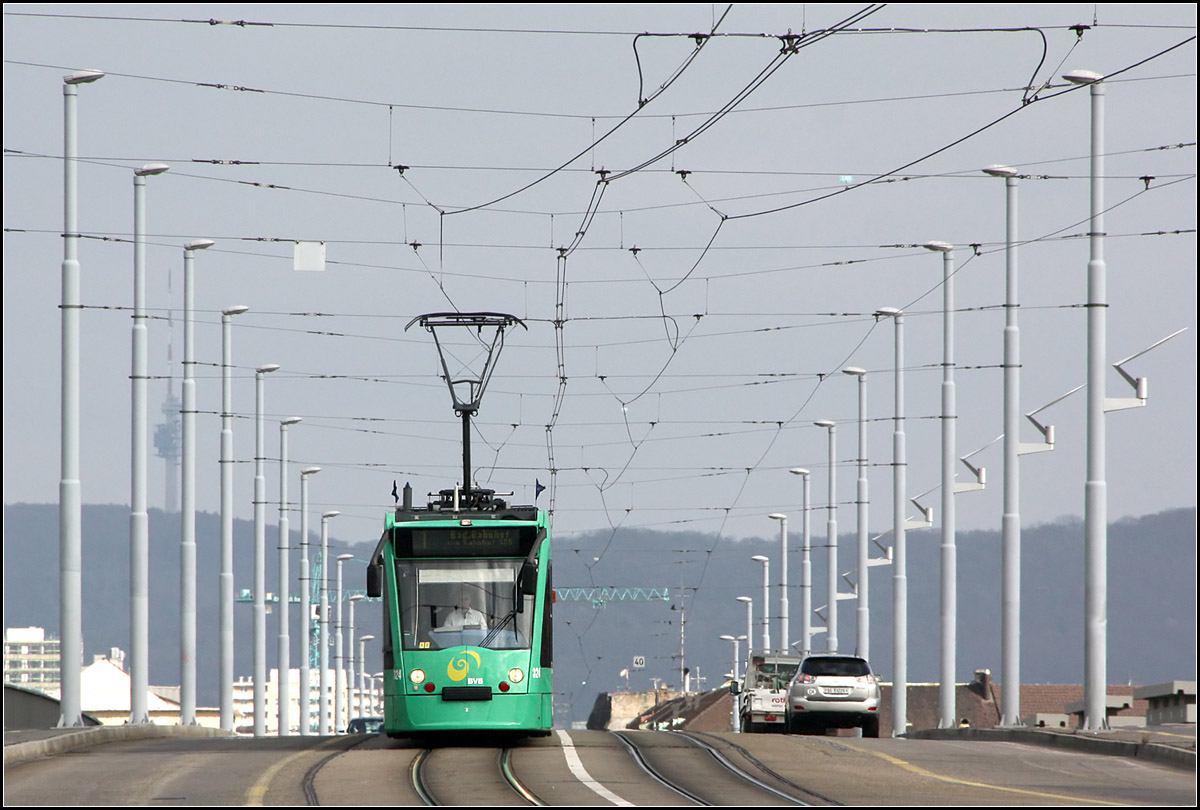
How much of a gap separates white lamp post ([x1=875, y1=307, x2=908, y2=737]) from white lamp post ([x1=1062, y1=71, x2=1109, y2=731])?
666 inches

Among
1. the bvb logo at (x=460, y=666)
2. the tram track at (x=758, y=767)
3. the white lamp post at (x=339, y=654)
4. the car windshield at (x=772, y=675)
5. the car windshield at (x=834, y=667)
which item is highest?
the bvb logo at (x=460, y=666)

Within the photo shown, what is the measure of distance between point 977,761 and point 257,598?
32.6 m

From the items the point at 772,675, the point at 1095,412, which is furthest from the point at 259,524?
the point at 1095,412

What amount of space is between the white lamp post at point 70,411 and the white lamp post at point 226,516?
47.2 feet

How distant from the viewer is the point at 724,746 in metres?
26.9

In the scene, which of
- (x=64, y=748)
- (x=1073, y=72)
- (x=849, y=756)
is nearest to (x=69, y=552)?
(x=64, y=748)

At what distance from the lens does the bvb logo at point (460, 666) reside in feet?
83.9

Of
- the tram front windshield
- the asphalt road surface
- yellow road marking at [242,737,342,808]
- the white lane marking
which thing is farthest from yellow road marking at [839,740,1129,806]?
yellow road marking at [242,737,342,808]

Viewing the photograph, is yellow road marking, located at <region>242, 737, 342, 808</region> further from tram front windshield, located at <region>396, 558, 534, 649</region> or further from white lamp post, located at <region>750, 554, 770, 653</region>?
white lamp post, located at <region>750, 554, 770, 653</region>

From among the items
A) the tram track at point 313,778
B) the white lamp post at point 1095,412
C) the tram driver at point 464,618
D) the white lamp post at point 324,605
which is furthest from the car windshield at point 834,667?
the white lamp post at point 324,605

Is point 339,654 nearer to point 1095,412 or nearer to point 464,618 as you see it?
point 1095,412

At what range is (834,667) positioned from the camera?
124 feet

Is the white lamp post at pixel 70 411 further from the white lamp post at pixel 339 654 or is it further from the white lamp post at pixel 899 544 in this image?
the white lamp post at pixel 339 654

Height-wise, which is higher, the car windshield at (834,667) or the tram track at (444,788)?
the tram track at (444,788)
